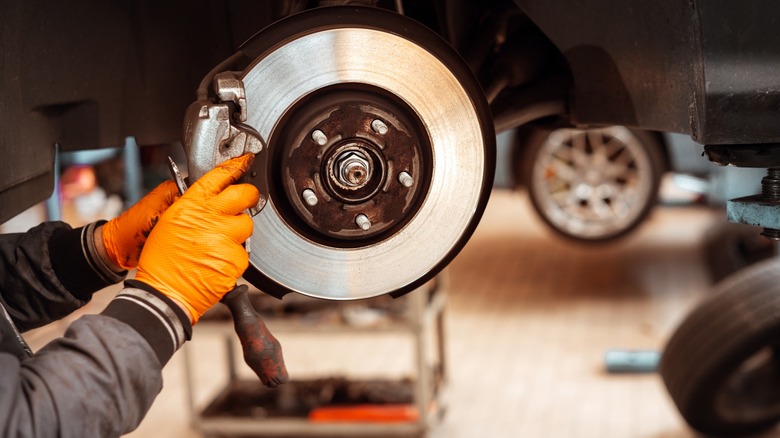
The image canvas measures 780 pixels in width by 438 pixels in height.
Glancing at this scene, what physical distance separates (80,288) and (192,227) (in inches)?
10.7

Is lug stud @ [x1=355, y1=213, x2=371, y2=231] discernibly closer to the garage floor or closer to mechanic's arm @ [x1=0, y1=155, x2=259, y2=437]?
mechanic's arm @ [x1=0, y1=155, x2=259, y2=437]

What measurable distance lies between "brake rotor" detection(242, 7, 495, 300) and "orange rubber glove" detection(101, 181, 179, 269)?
6.7 inches

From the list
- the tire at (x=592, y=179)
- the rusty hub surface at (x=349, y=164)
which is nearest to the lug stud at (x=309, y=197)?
the rusty hub surface at (x=349, y=164)

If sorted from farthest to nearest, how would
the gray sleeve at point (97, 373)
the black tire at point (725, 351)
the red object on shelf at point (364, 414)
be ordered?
the red object on shelf at point (364, 414) → the black tire at point (725, 351) → the gray sleeve at point (97, 373)

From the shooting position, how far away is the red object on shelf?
7.23 feet

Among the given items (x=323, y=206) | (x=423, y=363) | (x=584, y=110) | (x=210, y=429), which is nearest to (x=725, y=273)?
(x=423, y=363)

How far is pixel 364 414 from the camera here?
7.25 feet

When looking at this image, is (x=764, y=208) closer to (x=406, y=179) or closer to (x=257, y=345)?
(x=406, y=179)

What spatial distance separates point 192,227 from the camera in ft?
2.29

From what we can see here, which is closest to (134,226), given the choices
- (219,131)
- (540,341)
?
(219,131)

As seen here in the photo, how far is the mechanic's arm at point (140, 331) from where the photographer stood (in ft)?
2.07

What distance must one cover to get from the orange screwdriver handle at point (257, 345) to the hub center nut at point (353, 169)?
0.12 metres

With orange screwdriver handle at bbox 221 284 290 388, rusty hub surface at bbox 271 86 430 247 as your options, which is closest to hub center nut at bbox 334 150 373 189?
rusty hub surface at bbox 271 86 430 247

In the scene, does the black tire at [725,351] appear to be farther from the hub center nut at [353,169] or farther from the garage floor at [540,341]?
the hub center nut at [353,169]
